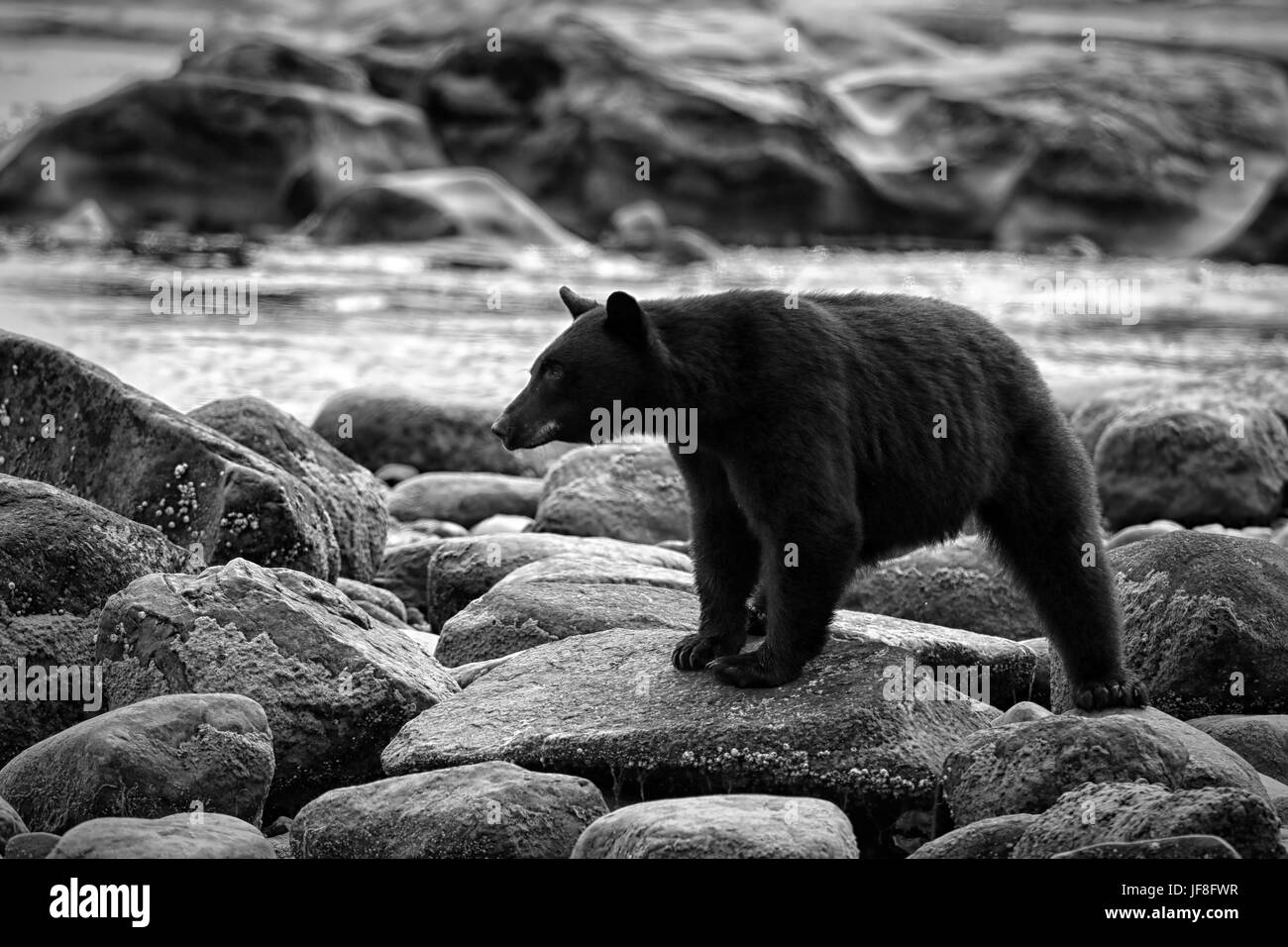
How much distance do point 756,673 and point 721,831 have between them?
126 cm

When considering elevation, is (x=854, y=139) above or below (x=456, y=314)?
above

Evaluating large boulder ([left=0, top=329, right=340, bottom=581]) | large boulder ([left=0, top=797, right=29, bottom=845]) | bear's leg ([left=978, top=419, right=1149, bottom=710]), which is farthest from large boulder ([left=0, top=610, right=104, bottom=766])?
bear's leg ([left=978, top=419, right=1149, bottom=710])

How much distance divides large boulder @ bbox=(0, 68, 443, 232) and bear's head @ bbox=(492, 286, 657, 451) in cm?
3768

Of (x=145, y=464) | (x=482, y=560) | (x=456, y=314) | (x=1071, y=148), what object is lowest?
(x=482, y=560)

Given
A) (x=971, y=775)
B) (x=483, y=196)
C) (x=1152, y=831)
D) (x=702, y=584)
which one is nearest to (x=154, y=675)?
(x=702, y=584)

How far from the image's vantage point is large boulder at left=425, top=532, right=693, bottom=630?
7.85m

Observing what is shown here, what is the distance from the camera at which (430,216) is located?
33.7 meters

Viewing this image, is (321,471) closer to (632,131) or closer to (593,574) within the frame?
(593,574)

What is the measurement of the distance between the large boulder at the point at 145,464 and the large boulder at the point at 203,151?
35.5 metres

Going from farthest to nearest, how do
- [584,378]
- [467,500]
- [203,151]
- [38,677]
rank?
[203,151]
[467,500]
[38,677]
[584,378]

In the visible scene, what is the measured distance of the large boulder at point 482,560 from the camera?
25.7ft

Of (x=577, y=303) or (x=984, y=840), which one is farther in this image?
(x=577, y=303)

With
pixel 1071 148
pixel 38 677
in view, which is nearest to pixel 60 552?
pixel 38 677

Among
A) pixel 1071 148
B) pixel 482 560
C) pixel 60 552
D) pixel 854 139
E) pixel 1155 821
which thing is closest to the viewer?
pixel 1155 821
